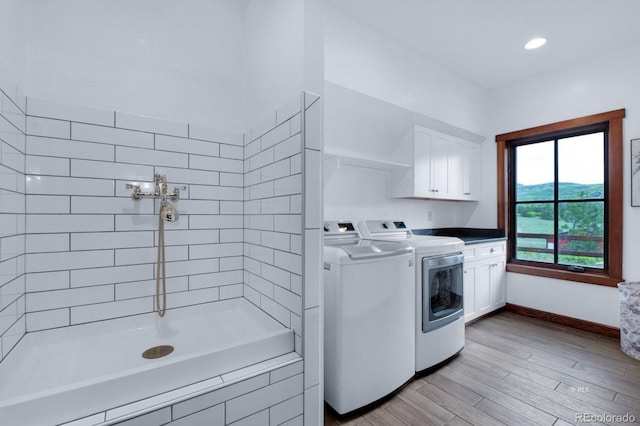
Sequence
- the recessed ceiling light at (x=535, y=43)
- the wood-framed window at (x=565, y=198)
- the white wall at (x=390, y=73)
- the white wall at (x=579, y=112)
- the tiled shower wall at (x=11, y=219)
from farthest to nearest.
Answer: the wood-framed window at (x=565, y=198) < the white wall at (x=579, y=112) < the recessed ceiling light at (x=535, y=43) < the white wall at (x=390, y=73) < the tiled shower wall at (x=11, y=219)

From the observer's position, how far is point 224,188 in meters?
1.62

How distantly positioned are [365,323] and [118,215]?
142 centimetres

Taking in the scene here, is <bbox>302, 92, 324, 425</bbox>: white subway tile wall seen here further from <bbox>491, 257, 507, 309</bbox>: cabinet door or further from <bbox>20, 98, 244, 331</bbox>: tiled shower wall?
<bbox>491, 257, 507, 309</bbox>: cabinet door

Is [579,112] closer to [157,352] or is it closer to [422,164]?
[422,164]

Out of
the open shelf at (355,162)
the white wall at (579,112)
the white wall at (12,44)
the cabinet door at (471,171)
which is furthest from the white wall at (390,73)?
the white wall at (12,44)

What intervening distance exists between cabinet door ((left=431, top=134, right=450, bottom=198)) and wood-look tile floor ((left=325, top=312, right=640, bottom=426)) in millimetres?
1476

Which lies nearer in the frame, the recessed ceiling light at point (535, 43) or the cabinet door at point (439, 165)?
the recessed ceiling light at point (535, 43)

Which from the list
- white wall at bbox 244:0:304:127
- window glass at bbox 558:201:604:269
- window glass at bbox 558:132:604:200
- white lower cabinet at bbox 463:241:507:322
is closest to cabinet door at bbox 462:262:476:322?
white lower cabinet at bbox 463:241:507:322

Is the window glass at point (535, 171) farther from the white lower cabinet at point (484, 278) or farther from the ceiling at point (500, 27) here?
the ceiling at point (500, 27)

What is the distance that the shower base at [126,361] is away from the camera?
84cm

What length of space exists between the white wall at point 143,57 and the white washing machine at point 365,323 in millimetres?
1070

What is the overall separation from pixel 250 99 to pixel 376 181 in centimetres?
155

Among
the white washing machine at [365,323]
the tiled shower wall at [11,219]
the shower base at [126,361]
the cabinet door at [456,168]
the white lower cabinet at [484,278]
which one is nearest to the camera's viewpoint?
the shower base at [126,361]

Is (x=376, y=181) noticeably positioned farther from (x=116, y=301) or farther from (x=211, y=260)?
(x=116, y=301)
